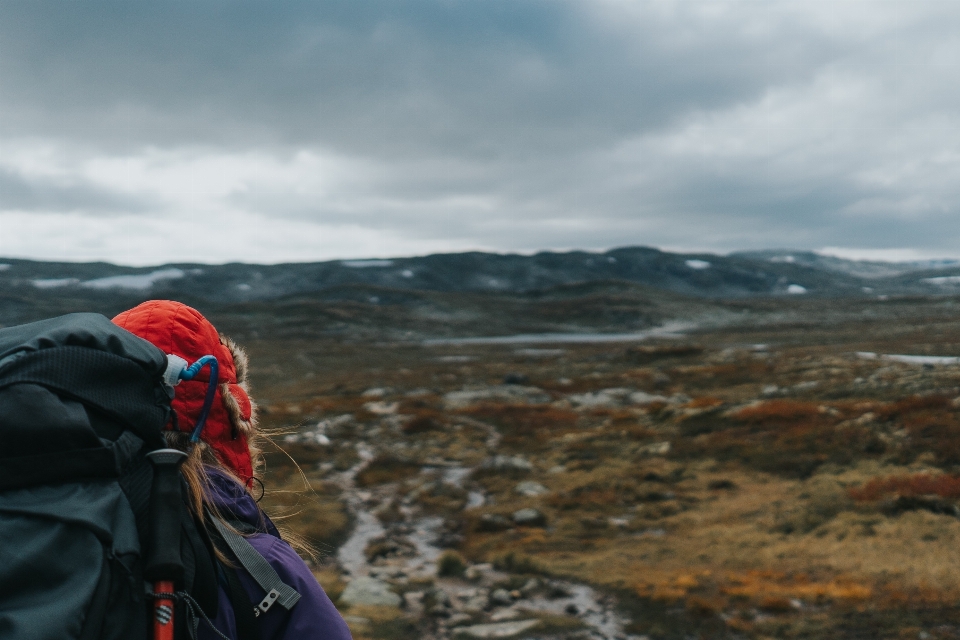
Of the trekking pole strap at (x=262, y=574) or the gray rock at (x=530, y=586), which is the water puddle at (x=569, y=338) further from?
the trekking pole strap at (x=262, y=574)

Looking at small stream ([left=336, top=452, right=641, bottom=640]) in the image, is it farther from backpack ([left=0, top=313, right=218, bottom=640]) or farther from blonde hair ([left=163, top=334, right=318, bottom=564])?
backpack ([left=0, top=313, right=218, bottom=640])

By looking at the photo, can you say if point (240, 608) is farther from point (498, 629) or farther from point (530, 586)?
point (530, 586)

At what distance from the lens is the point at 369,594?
15.4 m

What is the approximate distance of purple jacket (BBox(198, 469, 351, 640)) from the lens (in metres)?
2.46

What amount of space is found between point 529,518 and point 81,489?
22168 millimetres

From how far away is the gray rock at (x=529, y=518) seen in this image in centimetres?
2286

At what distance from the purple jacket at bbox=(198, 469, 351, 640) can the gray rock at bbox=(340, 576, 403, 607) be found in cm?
1355

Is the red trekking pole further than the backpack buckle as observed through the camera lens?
No

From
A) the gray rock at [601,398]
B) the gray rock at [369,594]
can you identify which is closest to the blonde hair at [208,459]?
the gray rock at [369,594]

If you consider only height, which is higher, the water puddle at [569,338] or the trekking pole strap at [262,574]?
the trekking pole strap at [262,574]

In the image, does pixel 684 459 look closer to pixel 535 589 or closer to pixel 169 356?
pixel 535 589

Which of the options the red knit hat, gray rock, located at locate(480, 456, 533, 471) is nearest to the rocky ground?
gray rock, located at locate(480, 456, 533, 471)

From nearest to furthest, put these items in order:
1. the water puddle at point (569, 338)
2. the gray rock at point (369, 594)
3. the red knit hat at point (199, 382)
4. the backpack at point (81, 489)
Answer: the backpack at point (81, 489), the red knit hat at point (199, 382), the gray rock at point (369, 594), the water puddle at point (569, 338)

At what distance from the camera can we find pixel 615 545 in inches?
768
